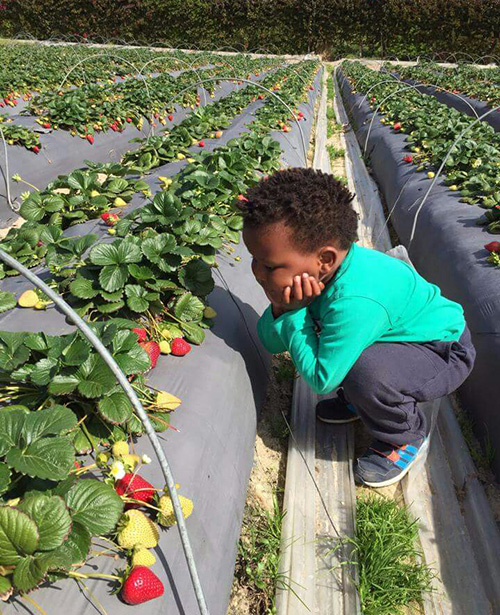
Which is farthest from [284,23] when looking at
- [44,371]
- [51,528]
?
[51,528]

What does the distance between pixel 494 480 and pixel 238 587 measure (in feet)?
3.89

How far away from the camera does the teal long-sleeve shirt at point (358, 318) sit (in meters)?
1.47

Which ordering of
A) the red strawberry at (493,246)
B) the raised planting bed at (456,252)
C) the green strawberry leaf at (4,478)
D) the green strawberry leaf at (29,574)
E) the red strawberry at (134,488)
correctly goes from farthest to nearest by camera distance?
the red strawberry at (493,246)
the raised planting bed at (456,252)
the red strawberry at (134,488)
the green strawberry leaf at (4,478)
the green strawberry leaf at (29,574)

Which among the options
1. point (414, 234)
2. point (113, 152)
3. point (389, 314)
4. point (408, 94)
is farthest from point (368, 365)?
point (408, 94)

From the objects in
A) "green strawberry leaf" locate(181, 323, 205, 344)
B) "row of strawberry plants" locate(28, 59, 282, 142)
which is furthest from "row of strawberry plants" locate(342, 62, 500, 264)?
"row of strawberry plants" locate(28, 59, 282, 142)

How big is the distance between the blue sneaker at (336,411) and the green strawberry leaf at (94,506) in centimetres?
132

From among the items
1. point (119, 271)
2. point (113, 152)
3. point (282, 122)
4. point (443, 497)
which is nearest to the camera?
point (119, 271)

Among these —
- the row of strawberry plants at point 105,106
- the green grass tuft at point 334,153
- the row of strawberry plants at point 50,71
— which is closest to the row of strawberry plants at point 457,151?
the green grass tuft at point 334,153

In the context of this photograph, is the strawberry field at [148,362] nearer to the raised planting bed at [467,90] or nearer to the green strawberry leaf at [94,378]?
the green strawberry leaf at [94,378]

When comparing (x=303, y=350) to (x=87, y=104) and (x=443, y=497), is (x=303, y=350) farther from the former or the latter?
(x=87, y=104)

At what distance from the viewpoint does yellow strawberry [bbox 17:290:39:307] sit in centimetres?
186

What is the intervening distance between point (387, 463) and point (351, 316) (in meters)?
0.84

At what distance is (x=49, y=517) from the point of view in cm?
96

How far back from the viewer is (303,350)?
5.30 ft
